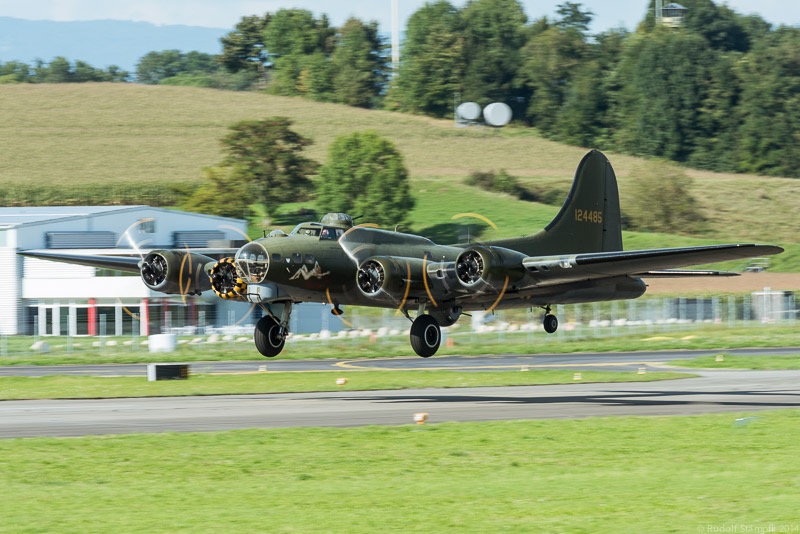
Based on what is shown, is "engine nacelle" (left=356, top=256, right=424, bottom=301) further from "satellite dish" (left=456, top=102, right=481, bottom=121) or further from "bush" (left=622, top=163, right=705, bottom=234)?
"satellite dish" (left=456, top=102, right=481, bottom=121)

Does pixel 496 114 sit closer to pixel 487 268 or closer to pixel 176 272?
pixel 176 272

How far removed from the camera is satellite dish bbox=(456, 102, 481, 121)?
189 m

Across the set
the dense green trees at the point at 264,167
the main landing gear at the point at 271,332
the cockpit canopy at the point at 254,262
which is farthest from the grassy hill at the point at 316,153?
the cockpit canopy at the point at 254,262

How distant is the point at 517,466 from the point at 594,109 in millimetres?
169383

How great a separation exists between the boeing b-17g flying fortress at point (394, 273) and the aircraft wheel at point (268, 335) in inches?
1.4

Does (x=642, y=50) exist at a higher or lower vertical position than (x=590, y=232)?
higher

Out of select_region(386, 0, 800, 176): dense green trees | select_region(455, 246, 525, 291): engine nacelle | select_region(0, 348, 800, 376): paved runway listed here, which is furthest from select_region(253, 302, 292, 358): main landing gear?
select_region(386, 0, 800, 176): dense green trees

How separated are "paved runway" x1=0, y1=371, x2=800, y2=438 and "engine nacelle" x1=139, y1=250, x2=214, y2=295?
4.40 m

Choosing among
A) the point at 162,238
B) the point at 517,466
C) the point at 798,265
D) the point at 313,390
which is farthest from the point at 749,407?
the point at 798,265

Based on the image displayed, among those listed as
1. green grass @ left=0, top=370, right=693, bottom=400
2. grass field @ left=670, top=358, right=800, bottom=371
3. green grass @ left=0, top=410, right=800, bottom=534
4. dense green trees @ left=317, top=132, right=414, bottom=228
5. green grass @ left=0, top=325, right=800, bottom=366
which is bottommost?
green grass @ left=0, top=325, right=800, bottom=366

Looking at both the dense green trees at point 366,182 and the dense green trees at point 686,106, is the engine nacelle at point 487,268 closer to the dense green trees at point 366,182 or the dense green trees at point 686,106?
the dense green trees at point 366,182

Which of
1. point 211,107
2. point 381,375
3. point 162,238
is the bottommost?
point 381,375

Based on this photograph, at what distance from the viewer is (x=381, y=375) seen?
52.6m

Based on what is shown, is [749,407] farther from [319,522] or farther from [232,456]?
[319,522]
